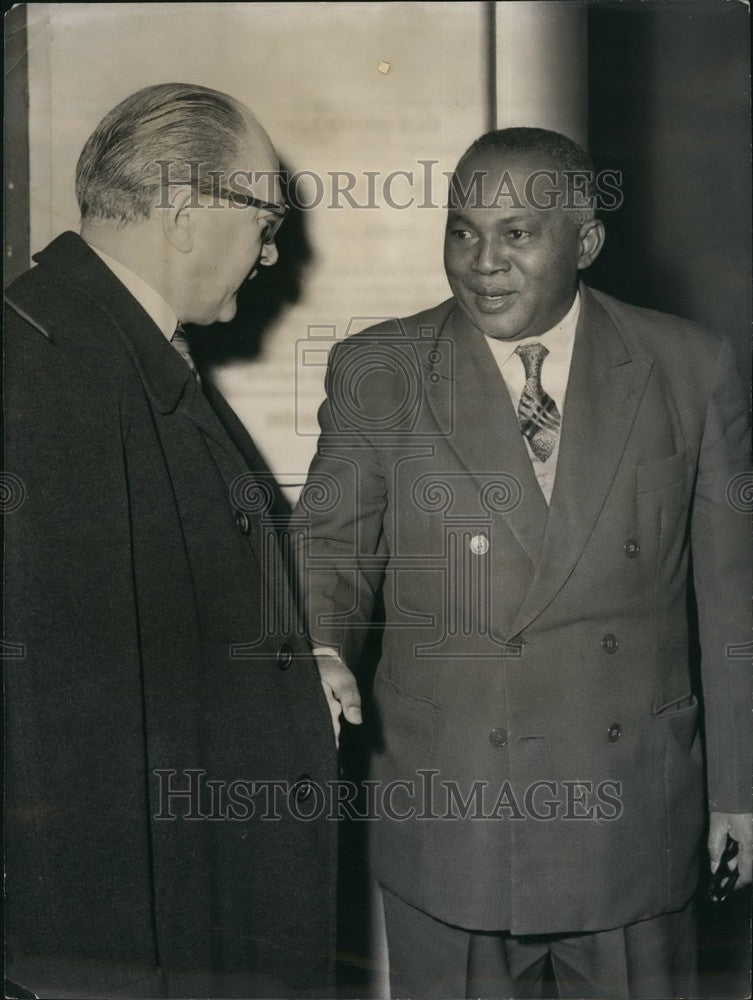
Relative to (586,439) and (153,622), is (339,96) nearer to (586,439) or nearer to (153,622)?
(586,439)

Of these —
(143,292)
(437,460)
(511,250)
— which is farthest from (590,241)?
(143,292)

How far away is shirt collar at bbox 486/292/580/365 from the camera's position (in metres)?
1.36

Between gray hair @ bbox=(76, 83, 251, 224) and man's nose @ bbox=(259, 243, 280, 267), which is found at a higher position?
gray hair @ bbox=(76, 83, 251, 224)

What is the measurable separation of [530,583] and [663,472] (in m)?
0.21

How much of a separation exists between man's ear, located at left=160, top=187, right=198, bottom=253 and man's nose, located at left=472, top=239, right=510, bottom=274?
339 mm

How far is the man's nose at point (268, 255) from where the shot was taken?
1358mm

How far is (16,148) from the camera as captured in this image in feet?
4.50

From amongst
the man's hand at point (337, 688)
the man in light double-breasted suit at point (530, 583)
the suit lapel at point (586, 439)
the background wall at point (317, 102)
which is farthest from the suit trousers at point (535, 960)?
the background wall at point (317, 102)

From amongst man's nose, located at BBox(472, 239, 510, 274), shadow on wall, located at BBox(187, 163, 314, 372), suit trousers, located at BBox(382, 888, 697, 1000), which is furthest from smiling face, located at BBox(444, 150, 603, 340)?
suit trousers, located at BBox(382, 888, 697, 1000)

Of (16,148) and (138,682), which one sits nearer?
(138,682)

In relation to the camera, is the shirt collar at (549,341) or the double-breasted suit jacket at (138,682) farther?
the shirt collar at (549,341)

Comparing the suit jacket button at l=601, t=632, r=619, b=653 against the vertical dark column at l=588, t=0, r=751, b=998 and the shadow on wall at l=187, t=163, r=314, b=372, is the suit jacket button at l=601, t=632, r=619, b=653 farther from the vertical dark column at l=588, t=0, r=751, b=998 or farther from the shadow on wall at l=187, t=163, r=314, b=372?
the shadow on wall at l=187, t=163, r=314, b=372

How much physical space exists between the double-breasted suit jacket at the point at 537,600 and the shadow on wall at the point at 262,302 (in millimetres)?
100

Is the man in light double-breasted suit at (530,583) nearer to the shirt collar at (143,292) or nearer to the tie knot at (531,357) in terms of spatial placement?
the tie knot at (531,357)
